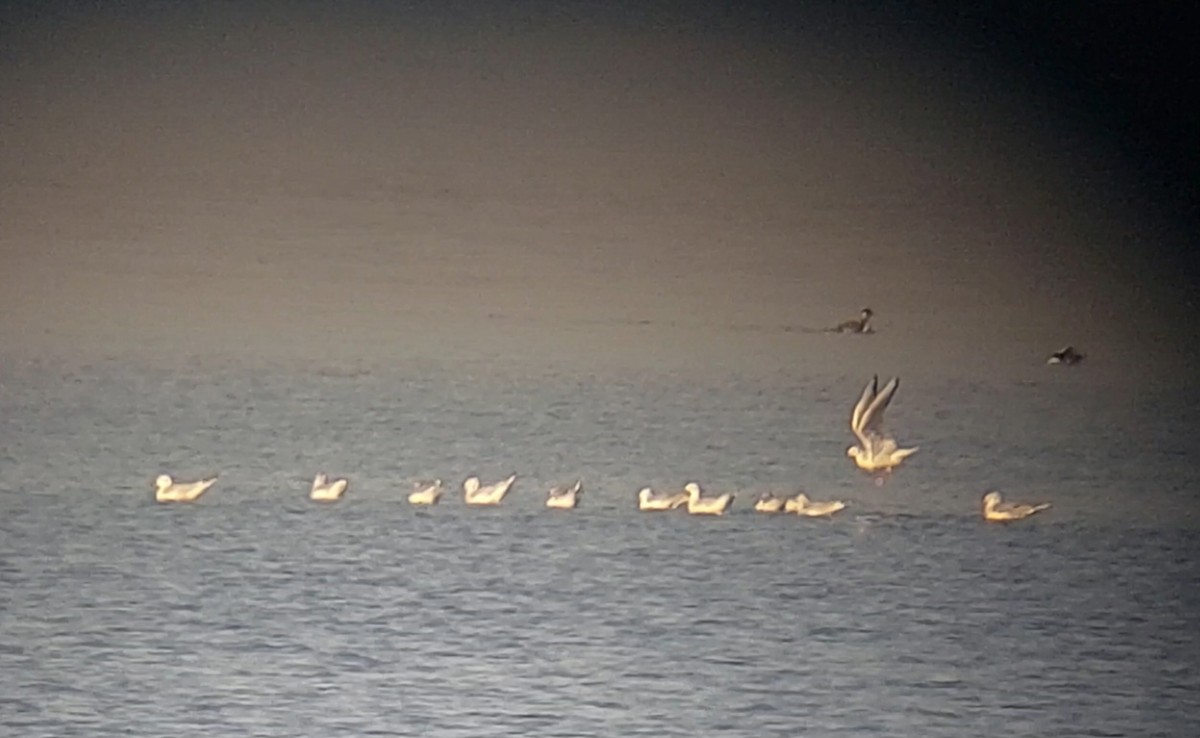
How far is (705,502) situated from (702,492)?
0.01 m

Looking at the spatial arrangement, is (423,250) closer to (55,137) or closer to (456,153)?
(456,153)

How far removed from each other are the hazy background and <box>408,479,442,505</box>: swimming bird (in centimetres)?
16

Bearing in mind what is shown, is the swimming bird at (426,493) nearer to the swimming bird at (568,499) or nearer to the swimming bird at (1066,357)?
the swimming bird at (568,499)

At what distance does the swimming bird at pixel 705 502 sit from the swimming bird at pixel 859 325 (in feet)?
0.81

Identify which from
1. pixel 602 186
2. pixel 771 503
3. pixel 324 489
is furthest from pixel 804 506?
pixel 324 489

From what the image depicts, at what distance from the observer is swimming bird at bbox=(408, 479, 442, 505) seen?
6.75 ft

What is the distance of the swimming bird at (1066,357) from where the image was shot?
2045 mm

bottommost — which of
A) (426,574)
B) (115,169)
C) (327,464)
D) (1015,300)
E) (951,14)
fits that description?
(426,574)

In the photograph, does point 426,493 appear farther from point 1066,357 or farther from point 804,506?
point 1066,357

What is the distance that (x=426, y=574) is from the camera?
80.3 inches

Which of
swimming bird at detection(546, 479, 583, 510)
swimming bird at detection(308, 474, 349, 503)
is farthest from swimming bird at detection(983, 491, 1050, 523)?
swimming bird at detection(308, 474, 349, 503)

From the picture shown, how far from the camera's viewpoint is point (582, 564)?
204 centimetres

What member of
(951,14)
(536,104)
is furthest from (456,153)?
(951,14)

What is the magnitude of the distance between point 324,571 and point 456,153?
546 mm
